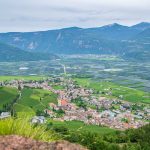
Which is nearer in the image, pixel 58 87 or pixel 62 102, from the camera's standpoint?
pixel 62 102

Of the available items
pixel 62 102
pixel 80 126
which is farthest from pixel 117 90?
pixel 80 126

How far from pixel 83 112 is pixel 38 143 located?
299ft

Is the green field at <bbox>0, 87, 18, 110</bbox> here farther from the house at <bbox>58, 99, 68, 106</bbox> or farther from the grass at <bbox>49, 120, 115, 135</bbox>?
the grass at <bbox>49, 120, 115, 135</bbox>

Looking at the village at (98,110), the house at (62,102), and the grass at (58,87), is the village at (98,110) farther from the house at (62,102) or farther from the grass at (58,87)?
the grass at (58,87)

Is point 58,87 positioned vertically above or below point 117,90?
above

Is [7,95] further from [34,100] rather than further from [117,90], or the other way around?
[117,90]

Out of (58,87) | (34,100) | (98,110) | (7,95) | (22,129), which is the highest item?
(22,129)

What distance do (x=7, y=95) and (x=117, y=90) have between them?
41.7m

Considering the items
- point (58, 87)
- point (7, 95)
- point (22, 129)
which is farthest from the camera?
point (58, 87)

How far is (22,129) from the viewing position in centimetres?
571

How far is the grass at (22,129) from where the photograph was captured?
5.62m

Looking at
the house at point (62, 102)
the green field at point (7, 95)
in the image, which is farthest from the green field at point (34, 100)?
the green field at point (7, 95)

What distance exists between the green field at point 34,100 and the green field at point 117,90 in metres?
22.5

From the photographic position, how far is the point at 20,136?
5.24m
